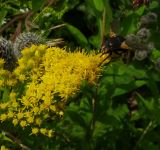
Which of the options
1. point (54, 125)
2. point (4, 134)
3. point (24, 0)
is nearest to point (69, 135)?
point (54, 125)

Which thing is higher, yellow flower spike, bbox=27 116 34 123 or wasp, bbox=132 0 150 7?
wasp, bbox=132 0 150 7

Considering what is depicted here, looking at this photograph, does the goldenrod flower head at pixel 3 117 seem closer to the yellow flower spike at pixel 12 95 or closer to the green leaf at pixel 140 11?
the yellow flower spike at pixel 12 95

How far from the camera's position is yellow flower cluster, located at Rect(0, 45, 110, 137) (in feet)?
4.57

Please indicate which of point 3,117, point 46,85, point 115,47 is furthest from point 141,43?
point 3,117

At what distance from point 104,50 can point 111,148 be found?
262 millimetres

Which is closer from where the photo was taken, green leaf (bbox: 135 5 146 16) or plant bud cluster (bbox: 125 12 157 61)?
plant bud cluster (bbox: 125 12 157 61)

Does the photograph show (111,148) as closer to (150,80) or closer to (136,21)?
(150,80)

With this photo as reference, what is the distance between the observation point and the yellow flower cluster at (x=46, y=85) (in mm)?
1392

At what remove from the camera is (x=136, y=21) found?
153cm

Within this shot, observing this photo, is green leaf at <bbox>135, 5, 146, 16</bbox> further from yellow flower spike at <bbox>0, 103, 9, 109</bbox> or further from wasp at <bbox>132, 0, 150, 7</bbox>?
yellow flower spike at <bbox>0, 103, 9, 109</bbox>

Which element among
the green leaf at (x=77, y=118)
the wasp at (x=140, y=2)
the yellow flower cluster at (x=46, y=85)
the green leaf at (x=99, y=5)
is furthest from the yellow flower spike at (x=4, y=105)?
the wasp at (x=140, y=2)

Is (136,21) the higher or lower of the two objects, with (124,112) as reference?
higher

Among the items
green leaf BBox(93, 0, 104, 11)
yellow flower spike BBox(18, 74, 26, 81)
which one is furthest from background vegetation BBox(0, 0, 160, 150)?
yellow flower spike BBox(18, 74, 26, 81)

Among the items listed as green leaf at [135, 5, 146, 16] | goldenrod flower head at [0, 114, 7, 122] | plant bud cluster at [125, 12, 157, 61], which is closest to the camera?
plant bud cluster at [125, 12, 157, 61]
